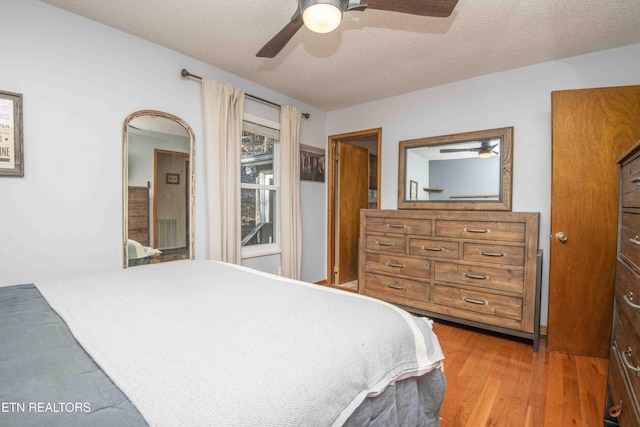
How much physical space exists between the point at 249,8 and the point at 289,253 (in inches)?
90.7

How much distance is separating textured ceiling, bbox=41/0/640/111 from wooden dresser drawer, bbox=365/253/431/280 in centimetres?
176

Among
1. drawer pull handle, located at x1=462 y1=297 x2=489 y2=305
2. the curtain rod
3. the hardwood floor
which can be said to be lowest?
the hardwood floor

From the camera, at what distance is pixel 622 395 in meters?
1.23

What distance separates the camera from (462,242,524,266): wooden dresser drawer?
93.0 inches

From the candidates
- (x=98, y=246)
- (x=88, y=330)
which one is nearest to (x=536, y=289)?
(x=88, y=330)

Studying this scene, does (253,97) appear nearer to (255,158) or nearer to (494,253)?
(255,158)

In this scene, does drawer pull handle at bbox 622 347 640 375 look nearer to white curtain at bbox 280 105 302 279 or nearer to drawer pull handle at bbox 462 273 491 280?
drawer pull handle at bbox 462 273 491 280

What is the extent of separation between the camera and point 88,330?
0.92m

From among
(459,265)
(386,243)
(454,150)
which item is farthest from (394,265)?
(454,150)

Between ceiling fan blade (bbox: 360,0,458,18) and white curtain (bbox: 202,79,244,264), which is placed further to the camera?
white curtain (bbox: 202,79,244,264)

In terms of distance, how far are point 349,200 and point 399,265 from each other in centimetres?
162

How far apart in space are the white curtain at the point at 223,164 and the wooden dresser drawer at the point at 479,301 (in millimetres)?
1892

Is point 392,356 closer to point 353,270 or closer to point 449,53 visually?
point 449,53

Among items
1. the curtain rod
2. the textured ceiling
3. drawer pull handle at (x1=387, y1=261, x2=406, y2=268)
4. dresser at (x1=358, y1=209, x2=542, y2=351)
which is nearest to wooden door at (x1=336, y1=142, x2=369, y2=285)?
the curtain rod
